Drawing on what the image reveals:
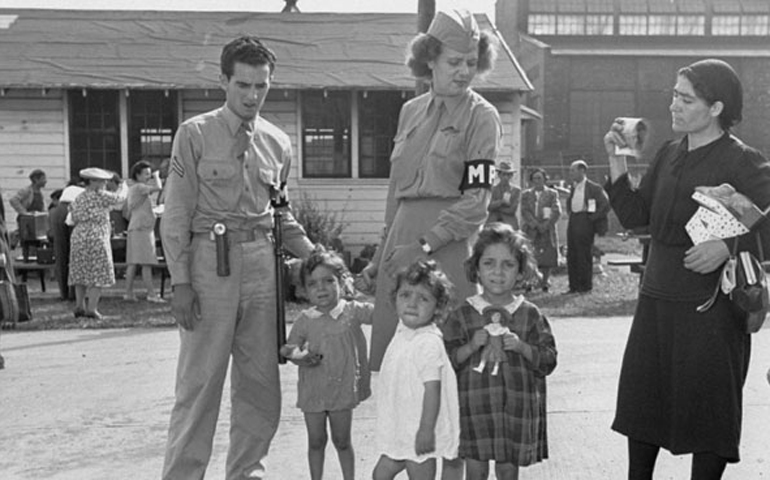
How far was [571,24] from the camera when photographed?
1518 inches

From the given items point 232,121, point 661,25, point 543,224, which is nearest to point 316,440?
point 232,121

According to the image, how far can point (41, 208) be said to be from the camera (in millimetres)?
15164

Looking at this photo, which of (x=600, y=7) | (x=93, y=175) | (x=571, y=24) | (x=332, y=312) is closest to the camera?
(x=332, y=312)

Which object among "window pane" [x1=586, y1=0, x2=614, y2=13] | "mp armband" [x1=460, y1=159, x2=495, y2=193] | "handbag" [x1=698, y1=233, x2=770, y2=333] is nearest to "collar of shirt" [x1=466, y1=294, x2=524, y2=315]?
"mp armband" [x1=460, y1=159, x2=495, y2=193]

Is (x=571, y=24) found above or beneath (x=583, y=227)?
above

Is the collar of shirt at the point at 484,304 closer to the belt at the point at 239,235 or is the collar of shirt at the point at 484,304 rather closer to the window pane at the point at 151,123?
the belt at the point at 239,235

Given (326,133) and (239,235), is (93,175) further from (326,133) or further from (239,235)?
(239,235)

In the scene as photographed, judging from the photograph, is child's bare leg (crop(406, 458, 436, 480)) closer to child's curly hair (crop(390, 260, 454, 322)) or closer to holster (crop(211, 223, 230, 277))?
child's curly hair (crop(390, 260, 454, 322))

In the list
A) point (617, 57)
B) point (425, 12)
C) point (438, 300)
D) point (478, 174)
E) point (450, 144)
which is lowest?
point (438, 300)

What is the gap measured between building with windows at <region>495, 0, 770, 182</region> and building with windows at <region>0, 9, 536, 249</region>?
16.7 metres

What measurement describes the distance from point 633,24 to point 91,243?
31.5m

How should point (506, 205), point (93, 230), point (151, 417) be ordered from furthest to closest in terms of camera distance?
1. point (506, 205)
2. point (93, 230)
3. point (151, 417)

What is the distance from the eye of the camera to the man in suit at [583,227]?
1320 cm

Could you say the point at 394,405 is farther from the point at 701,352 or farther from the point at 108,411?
the point at 108,411
